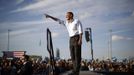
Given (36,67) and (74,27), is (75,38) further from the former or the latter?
(36,67)

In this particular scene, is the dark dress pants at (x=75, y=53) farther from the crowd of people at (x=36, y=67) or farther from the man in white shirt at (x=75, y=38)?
the crowd of people at (x=36, y=67)

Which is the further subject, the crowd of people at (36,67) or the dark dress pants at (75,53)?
the crowd of people at (36,67)

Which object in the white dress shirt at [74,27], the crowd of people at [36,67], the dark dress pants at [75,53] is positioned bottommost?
the crowd of people at [36,67]

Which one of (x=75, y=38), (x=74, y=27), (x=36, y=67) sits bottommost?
(x=36, y=67)

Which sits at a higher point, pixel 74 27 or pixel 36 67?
pixel 74 27

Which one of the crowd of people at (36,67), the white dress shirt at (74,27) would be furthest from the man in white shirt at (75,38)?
the crowd of people at (36,67)

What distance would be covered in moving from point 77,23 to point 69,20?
0.41 ft

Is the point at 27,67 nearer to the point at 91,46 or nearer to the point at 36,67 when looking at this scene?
the point at 36,67

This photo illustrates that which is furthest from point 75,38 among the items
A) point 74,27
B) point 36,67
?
point 36,67

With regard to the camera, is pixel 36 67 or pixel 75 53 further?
pixel 36 67

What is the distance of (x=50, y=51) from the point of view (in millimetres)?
4137

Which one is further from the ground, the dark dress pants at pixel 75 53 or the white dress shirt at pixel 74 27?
the white dress shirt at pixel 74 27

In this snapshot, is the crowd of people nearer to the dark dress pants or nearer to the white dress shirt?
the dark dress pants

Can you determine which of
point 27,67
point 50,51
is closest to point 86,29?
point 27,67
